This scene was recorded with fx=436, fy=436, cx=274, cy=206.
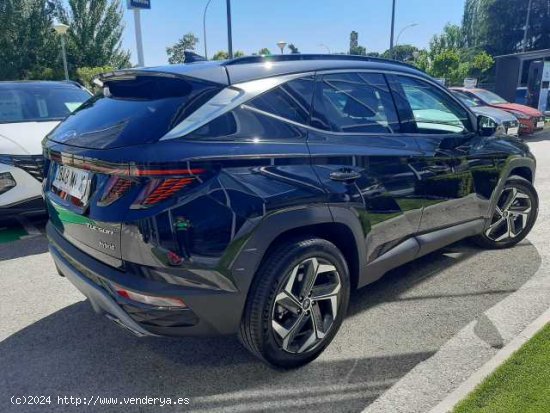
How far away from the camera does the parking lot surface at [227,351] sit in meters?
2.35

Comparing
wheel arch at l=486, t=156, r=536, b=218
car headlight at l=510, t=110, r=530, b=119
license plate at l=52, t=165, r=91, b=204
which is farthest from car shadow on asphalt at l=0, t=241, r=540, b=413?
car headlight at l=510, t=110, r=530, b=119

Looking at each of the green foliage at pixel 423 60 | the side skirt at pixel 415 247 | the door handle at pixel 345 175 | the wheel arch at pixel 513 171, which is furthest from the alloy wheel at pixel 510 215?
the green foliage at pixel 423 60

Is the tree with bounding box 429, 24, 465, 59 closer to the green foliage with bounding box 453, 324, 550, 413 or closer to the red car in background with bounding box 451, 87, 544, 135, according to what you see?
the red car in background with bounding box 451, 87, 544, 135

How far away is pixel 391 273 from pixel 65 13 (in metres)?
31.4

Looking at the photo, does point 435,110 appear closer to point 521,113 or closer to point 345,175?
point 345,175

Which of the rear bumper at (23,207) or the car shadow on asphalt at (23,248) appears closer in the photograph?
the car shadow on asphalt at (23,248)

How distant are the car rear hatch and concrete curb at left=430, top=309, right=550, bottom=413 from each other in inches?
65.9

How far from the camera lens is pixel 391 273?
3816mm

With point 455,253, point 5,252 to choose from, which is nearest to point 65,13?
point 5,252

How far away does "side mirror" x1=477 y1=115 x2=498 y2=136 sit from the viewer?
3713 millimetres

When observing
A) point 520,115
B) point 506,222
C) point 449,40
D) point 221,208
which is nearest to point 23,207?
point 221,208

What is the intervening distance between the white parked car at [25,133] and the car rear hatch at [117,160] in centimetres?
209

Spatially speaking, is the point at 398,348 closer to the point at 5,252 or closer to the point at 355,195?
the point at 355,195

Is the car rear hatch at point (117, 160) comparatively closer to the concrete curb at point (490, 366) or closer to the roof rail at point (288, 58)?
the roof rail at point (288, 58)
